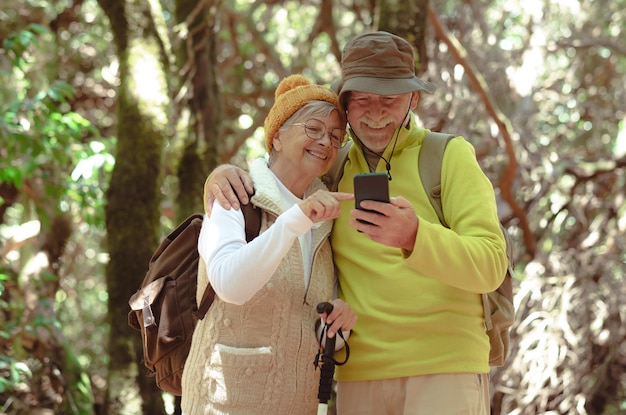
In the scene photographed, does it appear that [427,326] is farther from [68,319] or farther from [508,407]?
[68,319]

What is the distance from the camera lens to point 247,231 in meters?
2.60

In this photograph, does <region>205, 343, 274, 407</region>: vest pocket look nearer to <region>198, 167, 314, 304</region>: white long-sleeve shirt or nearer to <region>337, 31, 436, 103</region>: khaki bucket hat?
<region>198, 167, 314, 304</region>: white long-sleeve shirt

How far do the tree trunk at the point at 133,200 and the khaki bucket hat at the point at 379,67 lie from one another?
8.10 feet

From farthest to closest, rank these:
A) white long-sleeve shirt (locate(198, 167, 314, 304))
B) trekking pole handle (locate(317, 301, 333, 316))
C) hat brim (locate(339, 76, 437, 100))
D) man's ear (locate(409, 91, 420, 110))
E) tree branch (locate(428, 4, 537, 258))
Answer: tree branch (locate(428, 4, 537, 258)) → man's ear (locate(409, 91, 420, 110)) → hat brim (locate(339, 76, 437, 100)) → trekking pole handle (locate(317, 301, 333, 316)) → white long-sleeve shirt (locate(198, 167, 314, 304))

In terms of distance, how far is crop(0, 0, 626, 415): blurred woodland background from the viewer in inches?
200

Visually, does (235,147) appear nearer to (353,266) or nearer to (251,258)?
(353,266)

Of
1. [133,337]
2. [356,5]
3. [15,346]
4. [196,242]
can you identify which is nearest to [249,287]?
[196,242]

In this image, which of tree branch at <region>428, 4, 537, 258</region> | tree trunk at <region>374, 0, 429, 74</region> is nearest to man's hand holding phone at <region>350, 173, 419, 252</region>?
tree trunk at <region>374, 0, 429, 74</region>

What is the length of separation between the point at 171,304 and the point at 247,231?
1.25 feet

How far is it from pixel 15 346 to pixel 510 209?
3.85 m

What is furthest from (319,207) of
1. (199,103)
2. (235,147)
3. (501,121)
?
(235,147)

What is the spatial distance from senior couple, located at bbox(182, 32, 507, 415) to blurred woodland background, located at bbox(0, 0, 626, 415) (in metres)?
1.90

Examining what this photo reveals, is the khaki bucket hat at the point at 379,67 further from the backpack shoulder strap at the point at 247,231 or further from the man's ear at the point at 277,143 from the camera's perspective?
the backpack shoulder strap at the point at 247,231

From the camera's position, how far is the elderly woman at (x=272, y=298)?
2.36 metres
